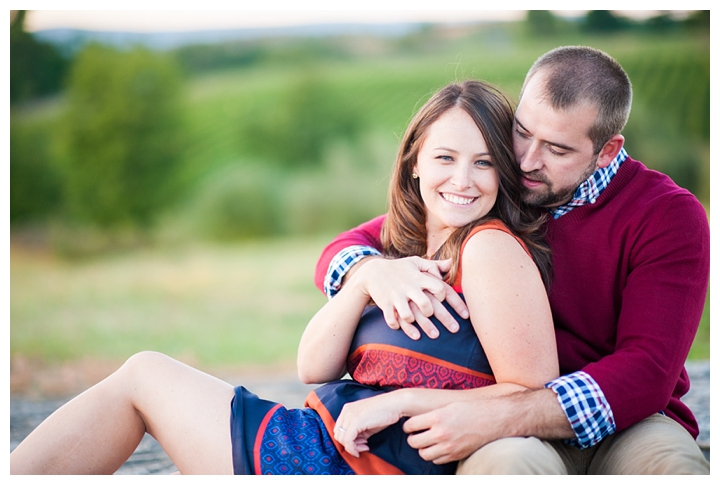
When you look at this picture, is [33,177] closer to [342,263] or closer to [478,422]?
[342,263]

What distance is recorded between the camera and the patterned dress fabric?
1809 mm

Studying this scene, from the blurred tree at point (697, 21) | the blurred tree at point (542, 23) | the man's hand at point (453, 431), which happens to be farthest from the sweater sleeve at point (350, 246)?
the blurred tree at point (697, 21)

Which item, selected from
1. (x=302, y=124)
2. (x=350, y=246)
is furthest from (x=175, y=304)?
(x=350, y=246)

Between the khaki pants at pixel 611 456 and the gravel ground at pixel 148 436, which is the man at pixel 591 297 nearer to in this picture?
the khaki pants at pixel 611 456

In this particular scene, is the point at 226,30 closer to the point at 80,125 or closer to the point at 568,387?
the point at 80,125

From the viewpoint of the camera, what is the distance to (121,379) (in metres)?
1.95

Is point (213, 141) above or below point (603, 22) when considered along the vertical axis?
below

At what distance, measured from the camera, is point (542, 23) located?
340 inches

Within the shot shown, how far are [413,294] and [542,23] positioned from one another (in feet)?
25.1

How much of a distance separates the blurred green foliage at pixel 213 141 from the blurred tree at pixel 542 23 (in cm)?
188

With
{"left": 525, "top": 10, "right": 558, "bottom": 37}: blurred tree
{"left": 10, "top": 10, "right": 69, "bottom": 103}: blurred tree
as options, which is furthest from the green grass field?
{"left": 525, "top": 10, "right": 558, "bottom": 37}: blurred tree

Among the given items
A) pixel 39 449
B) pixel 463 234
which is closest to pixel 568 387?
pixel 463 234

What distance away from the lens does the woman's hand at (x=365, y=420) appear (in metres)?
1.77

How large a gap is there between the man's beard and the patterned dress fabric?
0.28 meters
